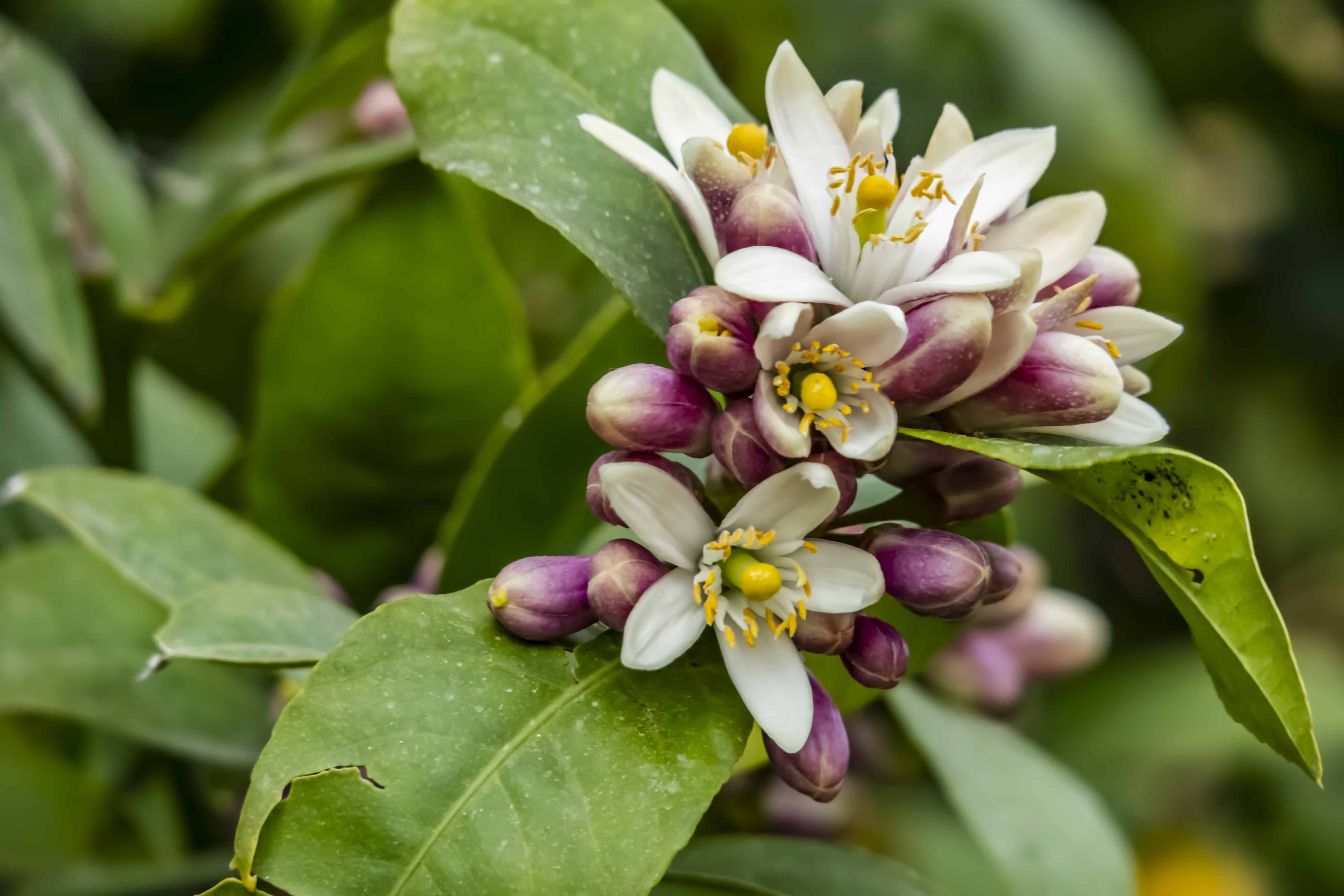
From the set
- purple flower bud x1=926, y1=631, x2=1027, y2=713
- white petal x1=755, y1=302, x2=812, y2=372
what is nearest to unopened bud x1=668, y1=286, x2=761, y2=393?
white petal x1=755, y1=302, x2=812, y2=372

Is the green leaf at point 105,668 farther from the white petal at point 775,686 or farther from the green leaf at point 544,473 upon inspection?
the white petal at point 775,686

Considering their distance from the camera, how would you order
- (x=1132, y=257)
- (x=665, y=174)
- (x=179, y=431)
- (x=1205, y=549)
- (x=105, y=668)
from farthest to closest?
1. (x=1132, y=257)
2. (x=179, y=431)
3. (x=105, y=668)
4. (x=665, y=174)
5. (x=1205, y=549)

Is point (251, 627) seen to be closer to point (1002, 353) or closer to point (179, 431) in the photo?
point (1002, 353)

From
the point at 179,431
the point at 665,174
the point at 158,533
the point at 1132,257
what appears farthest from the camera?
the point at 1132,257

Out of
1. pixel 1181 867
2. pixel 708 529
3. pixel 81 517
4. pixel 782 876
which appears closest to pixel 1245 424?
pixel 1181 867

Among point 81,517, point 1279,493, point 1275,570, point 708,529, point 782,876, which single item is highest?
point 708,529

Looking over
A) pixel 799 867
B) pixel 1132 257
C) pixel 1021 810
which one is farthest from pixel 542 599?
pixel 1132 257

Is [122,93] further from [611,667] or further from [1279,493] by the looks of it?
[1279,493]
